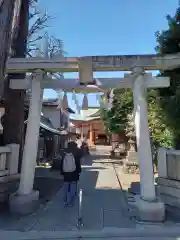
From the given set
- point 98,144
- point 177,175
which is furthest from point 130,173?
point 98,144

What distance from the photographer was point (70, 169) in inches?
262

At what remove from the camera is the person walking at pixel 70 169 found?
6.66 meters

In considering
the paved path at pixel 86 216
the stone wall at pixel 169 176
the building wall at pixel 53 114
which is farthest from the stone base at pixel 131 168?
the building wall at pixel 53 114

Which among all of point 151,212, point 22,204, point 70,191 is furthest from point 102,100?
point 22,204

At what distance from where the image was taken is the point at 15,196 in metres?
6.11

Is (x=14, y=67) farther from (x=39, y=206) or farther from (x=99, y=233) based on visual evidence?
(x=99, y=233)

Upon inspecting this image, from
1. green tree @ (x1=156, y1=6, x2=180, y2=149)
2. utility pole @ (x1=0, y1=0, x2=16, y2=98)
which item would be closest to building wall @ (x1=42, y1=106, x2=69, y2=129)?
green tree @ (x1=156, y1=6, x2=180, y2=149)

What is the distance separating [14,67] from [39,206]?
12.6 ft

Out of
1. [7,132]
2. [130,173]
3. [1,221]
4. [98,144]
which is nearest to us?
[1,221]

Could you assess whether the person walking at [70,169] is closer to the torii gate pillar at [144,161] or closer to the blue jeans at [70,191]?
the blue jeans at [70,191]

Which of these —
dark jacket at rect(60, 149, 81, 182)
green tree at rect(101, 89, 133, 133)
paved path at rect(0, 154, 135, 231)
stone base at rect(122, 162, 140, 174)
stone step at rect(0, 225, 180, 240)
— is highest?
green tree at rect(101, 89, 133, 133)

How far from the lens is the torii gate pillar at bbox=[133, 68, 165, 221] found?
544 centimetres

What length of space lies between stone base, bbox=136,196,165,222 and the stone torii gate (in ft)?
0.68

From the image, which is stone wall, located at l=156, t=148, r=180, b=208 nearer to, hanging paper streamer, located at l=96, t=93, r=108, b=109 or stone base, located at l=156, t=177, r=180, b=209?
stone base, located at l=156, t=177, r=180, b=209
